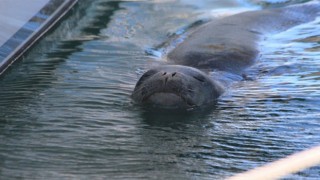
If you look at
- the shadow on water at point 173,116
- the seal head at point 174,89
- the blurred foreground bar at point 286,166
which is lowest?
the shadow on water at point 173,116

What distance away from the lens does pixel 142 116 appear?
228 inches

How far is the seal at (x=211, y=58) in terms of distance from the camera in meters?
5.99

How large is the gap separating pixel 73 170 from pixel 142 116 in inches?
53.9

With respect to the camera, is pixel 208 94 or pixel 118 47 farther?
pixel 118 47

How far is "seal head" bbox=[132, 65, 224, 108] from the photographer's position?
5965 mm

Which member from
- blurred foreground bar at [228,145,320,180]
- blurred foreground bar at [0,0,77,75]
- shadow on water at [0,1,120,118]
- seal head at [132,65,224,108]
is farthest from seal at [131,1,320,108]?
blurred foreground bar at [0,0,77,75]

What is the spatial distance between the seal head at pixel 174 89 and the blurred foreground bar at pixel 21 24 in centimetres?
158

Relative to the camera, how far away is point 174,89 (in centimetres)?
597

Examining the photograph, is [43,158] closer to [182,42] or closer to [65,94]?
[65,94]

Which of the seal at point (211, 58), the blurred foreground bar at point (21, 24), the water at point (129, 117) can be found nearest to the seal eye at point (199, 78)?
the seal at point (211, 58)

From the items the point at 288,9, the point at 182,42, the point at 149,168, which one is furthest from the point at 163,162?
the point at 288,9

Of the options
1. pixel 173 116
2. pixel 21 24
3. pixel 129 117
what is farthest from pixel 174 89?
pixel 21 24

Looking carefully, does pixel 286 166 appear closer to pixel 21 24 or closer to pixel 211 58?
pixel 211 58

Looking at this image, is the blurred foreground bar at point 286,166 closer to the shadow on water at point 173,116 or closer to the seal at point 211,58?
the shadow on water at point 173,116
